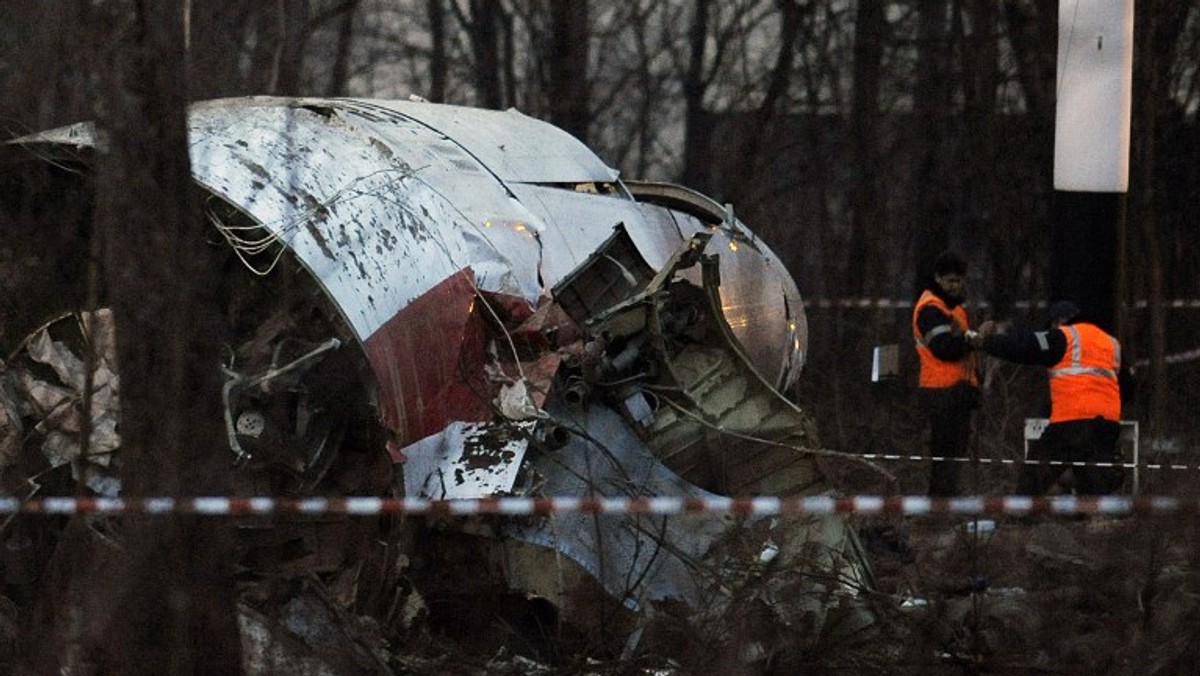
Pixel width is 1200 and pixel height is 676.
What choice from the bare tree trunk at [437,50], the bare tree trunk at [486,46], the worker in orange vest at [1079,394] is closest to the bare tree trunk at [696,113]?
the bare tree trunk at [486,46]

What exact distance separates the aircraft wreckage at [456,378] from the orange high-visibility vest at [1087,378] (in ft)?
10.0

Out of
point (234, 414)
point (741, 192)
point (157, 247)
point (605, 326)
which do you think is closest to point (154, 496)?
point (157, 247)

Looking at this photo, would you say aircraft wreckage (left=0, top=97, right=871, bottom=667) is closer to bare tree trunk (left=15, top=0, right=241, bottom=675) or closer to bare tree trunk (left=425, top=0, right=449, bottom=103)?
bare tree trunk (left=15, top=0, right=241, bottom=675)

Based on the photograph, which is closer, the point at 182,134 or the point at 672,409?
the point at 182,134

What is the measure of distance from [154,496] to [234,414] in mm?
1714

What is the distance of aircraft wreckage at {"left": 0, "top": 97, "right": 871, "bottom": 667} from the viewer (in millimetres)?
7211

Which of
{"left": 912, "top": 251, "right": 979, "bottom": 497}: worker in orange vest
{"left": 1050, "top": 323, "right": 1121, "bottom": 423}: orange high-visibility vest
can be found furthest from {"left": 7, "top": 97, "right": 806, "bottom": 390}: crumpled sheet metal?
{"left": 1050, "top": 323, "right": 1121, "bottom": 423}: orange high-visibility vest

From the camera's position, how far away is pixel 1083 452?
35.3ft

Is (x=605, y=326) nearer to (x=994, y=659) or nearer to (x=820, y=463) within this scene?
(x=820, y=463)

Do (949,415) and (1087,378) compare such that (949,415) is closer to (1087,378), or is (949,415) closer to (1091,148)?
(1087,378)

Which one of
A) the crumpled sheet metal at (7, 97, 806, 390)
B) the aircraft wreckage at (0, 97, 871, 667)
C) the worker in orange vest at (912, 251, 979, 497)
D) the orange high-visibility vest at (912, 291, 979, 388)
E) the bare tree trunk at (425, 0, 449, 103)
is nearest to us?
the aircraft wreckage at (0, 97, 871, 667)

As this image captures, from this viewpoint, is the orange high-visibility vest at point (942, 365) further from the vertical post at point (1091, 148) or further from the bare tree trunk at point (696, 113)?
the bare tree trunk at point (696, 113)

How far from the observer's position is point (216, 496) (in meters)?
6.00

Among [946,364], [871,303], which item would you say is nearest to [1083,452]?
[946,364]
